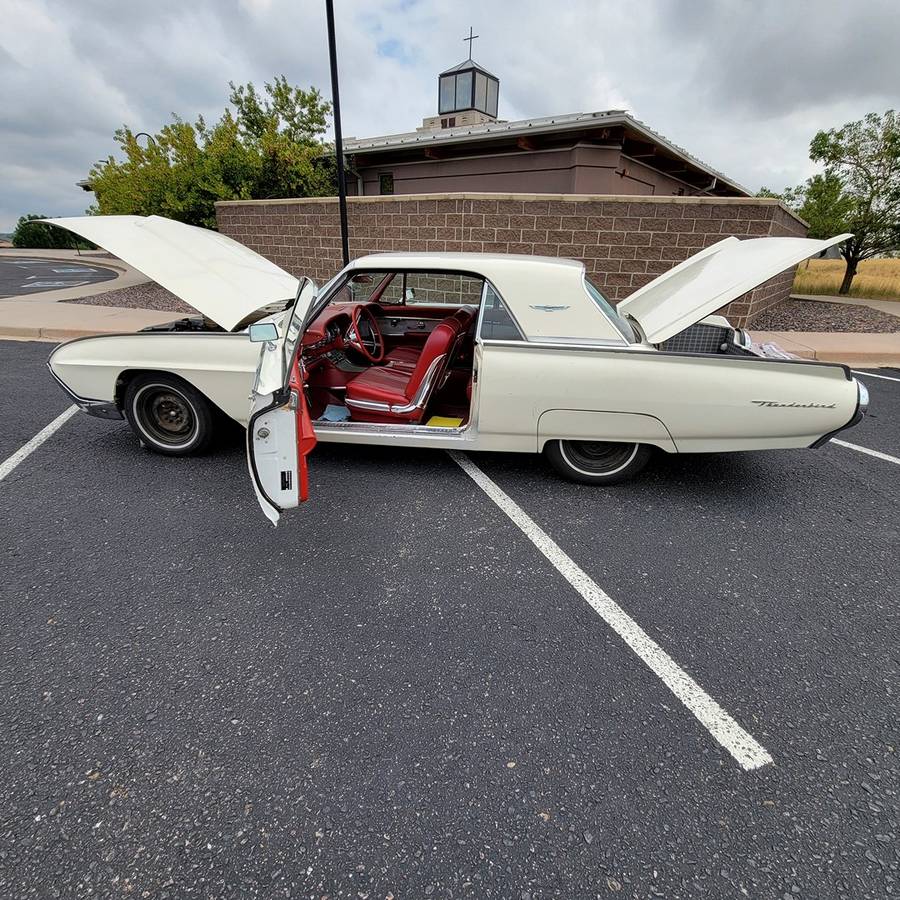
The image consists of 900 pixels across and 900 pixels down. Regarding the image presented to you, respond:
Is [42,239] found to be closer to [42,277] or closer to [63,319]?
[42,277]

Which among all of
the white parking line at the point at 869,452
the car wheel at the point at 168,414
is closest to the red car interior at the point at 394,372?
the car wheel at the point at 168,414

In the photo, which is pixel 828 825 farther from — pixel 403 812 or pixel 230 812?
pixel 230 812

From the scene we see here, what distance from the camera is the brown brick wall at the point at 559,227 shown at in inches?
312

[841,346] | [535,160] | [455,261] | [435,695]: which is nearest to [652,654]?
[435,695]

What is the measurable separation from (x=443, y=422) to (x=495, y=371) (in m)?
0.65

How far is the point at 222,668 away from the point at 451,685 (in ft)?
3.00

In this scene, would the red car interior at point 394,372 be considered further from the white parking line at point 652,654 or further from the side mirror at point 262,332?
the side mirror at point 262,332

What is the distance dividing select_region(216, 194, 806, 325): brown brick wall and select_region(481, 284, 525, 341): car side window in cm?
578

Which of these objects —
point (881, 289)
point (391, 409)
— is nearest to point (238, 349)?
point (391, 409)

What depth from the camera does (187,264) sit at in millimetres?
3277

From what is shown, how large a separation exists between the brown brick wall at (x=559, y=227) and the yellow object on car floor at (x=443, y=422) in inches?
229

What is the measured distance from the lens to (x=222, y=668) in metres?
2.08

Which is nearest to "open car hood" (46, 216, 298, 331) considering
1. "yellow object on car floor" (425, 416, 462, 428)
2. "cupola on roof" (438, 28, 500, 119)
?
"yellow object on car floor" (425, 416, 462, 428)

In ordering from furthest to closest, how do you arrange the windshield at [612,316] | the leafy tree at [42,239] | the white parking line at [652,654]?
the leafy tree at [42,239] → the windshield at [612,316] → the white parking line at [652,654]
